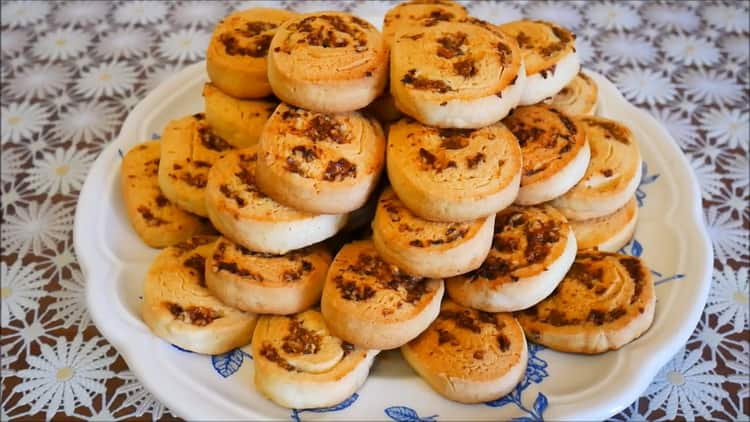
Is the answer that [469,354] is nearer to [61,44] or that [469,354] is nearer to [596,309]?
[596,309]

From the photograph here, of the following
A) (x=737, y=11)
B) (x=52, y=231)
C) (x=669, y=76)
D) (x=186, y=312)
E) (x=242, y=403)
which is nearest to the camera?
(x=242, y=403)

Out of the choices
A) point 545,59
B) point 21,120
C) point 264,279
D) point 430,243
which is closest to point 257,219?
point 264,279

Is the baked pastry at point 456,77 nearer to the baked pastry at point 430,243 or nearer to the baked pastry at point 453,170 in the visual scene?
the baked pastry at point 453,170

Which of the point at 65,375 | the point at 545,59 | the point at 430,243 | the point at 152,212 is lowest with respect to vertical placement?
the point at 65,375

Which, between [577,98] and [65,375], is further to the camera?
[577,98]

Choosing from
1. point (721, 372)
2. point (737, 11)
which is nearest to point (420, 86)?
point (721, 372)

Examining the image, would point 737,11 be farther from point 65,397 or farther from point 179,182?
point 65,397

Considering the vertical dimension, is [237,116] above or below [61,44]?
above
